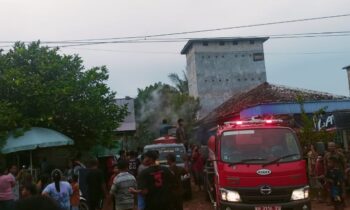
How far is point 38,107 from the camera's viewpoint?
56.5ft

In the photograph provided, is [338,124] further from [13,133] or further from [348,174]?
[13,133]

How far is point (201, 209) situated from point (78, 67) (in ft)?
27.1

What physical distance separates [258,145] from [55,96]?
9551mm

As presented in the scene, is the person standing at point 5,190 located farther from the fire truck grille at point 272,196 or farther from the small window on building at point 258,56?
the small window on building at point 258,56

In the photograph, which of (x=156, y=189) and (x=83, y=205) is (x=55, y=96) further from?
(x=156, y=189)

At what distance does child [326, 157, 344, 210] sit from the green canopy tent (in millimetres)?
8167

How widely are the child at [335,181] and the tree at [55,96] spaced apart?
9.35 metres

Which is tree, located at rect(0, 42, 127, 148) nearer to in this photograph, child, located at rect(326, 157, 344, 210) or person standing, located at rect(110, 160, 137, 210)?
person standing, located at rect(110, 160, 137, 210)

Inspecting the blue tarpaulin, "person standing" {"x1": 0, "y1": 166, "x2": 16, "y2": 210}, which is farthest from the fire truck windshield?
the blue tarpaulin

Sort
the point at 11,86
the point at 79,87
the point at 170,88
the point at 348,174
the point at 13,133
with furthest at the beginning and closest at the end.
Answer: the point at 170,88 < the point at 79,87 < the point at 11,86 < the point at 13,133 < the point at 348,174

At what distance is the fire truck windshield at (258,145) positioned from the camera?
9711 mm

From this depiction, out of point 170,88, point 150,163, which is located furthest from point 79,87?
point 170,88

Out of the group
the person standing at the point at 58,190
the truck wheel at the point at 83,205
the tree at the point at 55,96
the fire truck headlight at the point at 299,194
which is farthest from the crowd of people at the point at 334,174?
the tree at the point at 55,96

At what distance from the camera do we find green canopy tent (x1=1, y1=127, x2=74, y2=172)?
15289 millimetres
